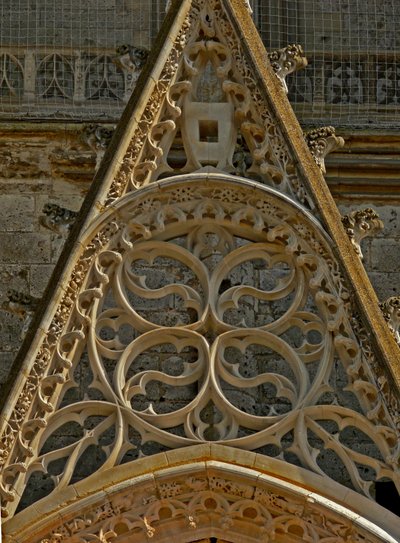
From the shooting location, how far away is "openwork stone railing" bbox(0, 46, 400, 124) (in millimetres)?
18000

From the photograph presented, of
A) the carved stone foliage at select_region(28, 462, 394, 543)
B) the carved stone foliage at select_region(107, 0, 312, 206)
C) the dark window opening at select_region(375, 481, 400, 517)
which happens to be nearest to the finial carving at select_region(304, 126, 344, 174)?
the carved stone foliage at select_region(107, 0, 312, 206)

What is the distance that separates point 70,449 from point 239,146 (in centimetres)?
203

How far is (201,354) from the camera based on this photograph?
→ 15141mm

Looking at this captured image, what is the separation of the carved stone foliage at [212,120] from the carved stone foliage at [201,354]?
171 mm

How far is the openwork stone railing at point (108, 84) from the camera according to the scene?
59.1 feet

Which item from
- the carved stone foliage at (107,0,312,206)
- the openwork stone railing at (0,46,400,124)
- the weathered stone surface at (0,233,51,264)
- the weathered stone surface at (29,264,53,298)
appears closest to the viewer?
the carved stone foliage at (107,0,312,206)

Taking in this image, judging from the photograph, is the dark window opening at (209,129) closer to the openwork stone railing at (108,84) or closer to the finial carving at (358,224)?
the finial carving at (358,224)

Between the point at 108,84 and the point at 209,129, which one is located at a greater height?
the point at 209,129

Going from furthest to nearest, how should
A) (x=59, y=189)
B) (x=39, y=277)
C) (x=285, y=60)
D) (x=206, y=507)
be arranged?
(x=59, y=189)
(x=39, y=277)
(x=285, y=60)
(x=206, y=507)

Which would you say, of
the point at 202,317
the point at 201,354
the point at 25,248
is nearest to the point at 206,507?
the point at 201,354

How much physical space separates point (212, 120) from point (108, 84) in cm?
246

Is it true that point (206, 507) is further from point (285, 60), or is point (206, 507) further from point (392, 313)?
point (285, 60)

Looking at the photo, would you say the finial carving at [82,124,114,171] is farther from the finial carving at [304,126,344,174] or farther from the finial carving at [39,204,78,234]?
the finial carving at [304,126,344,174]

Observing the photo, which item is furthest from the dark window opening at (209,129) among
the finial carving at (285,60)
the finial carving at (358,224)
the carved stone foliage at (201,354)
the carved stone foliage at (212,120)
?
the finial carving at (358,224)
